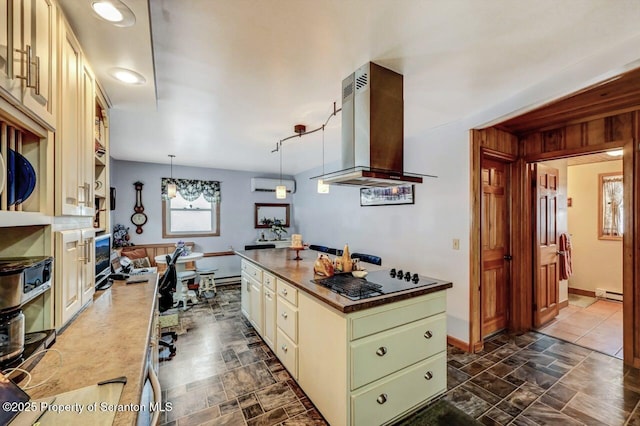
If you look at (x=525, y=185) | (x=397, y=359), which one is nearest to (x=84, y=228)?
(x=397, y=359)

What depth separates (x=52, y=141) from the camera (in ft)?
3.73

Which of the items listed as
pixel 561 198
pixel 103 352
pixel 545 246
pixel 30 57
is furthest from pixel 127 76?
pixel 561 198

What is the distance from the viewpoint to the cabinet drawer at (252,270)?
2.95 m

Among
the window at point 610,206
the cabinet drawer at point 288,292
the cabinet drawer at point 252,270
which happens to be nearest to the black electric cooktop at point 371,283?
the cabinet drawer at point 288,292

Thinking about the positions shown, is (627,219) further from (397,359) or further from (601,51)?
(397,359)

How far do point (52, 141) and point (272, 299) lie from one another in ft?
6.59

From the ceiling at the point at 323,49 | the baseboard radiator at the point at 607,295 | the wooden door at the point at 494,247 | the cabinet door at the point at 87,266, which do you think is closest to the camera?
the ceiling at the point at 323,49

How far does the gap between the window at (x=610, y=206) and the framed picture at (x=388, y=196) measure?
3893mm

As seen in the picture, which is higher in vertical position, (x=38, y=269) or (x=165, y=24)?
(x=165, y=24)

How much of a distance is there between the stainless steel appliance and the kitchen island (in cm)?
135

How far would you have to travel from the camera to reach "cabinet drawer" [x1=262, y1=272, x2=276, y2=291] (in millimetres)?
2575

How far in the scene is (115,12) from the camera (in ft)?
3.95

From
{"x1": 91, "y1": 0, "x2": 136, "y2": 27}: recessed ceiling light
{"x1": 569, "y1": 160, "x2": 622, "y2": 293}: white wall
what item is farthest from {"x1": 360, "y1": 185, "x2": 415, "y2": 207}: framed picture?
{"x1": 569, "y1": 160, "x2": 622, "y2": 293}: white wall

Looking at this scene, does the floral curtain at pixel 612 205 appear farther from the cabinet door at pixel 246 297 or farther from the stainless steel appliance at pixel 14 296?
the stainless steel appliance at pixel 14 296
